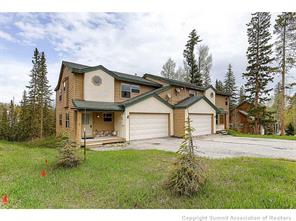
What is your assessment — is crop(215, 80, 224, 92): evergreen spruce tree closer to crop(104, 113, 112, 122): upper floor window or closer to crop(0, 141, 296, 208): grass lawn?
crop(104, 113, 112, 122): upper floor window

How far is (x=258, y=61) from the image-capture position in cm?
1878

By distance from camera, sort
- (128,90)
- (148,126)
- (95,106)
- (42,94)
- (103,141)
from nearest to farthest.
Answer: (103,141)
(95,106)
(148,126)
(128,90)
(42,94)

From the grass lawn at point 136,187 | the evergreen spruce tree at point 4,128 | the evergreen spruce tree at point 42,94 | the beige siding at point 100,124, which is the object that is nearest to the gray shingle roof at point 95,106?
the beige siding at point 100,124

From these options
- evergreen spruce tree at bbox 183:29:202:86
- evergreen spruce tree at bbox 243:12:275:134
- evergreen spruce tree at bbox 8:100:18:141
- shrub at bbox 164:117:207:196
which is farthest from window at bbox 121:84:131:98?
evergreen spruce tree at bbox 8:100:18:141

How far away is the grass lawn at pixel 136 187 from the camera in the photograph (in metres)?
3.03

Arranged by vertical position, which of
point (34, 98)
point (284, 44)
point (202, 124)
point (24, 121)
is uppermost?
point (284, 44)

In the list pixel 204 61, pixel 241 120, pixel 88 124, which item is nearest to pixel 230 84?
pixel 204 61

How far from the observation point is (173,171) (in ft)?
11.5

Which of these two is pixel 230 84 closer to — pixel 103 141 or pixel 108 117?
pixel 108 117

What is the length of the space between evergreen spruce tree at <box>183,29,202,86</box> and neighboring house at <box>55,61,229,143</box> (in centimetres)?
1100

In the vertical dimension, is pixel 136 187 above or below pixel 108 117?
below

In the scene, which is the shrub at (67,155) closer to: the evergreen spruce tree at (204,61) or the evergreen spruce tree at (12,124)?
the evergreen spruce tree at (204,61)

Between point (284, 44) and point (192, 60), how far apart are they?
468 inches

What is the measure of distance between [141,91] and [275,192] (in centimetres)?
1196
